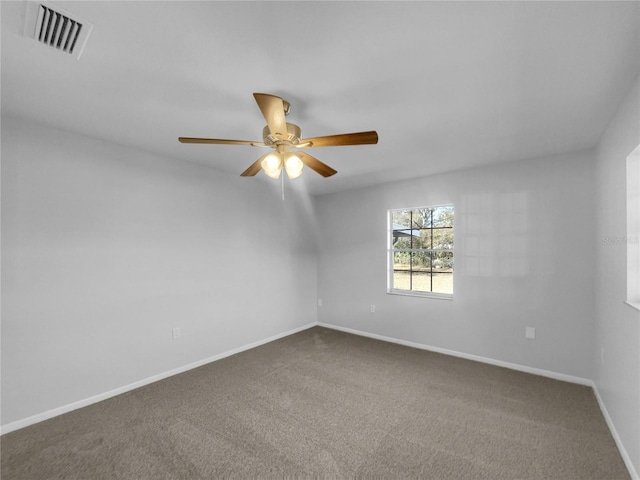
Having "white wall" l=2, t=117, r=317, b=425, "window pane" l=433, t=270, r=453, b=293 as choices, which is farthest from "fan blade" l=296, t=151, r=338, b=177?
"window pane" l=433, t=270, r=453, b=293

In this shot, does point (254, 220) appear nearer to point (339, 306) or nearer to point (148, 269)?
point (148, 269)

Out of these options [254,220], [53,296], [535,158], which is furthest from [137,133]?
[535,158]

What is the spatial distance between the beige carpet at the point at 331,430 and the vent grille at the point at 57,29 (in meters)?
2.45

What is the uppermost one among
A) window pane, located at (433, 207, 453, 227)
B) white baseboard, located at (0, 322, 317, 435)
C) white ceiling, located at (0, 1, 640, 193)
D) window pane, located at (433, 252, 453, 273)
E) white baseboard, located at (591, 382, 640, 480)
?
white ceiling, located at (0, 1, 640, 193)

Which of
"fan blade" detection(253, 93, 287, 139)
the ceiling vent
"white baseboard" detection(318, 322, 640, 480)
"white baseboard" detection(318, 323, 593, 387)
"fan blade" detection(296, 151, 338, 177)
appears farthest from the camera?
"white baseboard" detection(318, 323, 593, 387)

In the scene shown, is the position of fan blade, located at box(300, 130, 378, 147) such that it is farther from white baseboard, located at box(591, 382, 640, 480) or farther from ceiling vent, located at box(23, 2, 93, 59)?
white baseboard, located at box(591, 382, 640, 480)

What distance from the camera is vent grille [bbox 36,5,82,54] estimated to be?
127 cm

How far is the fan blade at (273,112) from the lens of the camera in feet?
4.93

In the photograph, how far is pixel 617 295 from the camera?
2111mm

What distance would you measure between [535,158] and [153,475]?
4402 millimetres

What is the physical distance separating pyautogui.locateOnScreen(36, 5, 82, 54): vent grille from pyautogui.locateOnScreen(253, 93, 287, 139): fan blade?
859 millimetres

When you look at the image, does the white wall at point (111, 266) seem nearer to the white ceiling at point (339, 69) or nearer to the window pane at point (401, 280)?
the white ceiling at point (339, 69)

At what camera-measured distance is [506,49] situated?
1.46 metres

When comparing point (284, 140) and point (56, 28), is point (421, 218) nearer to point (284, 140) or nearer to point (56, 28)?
point (284, 140)
